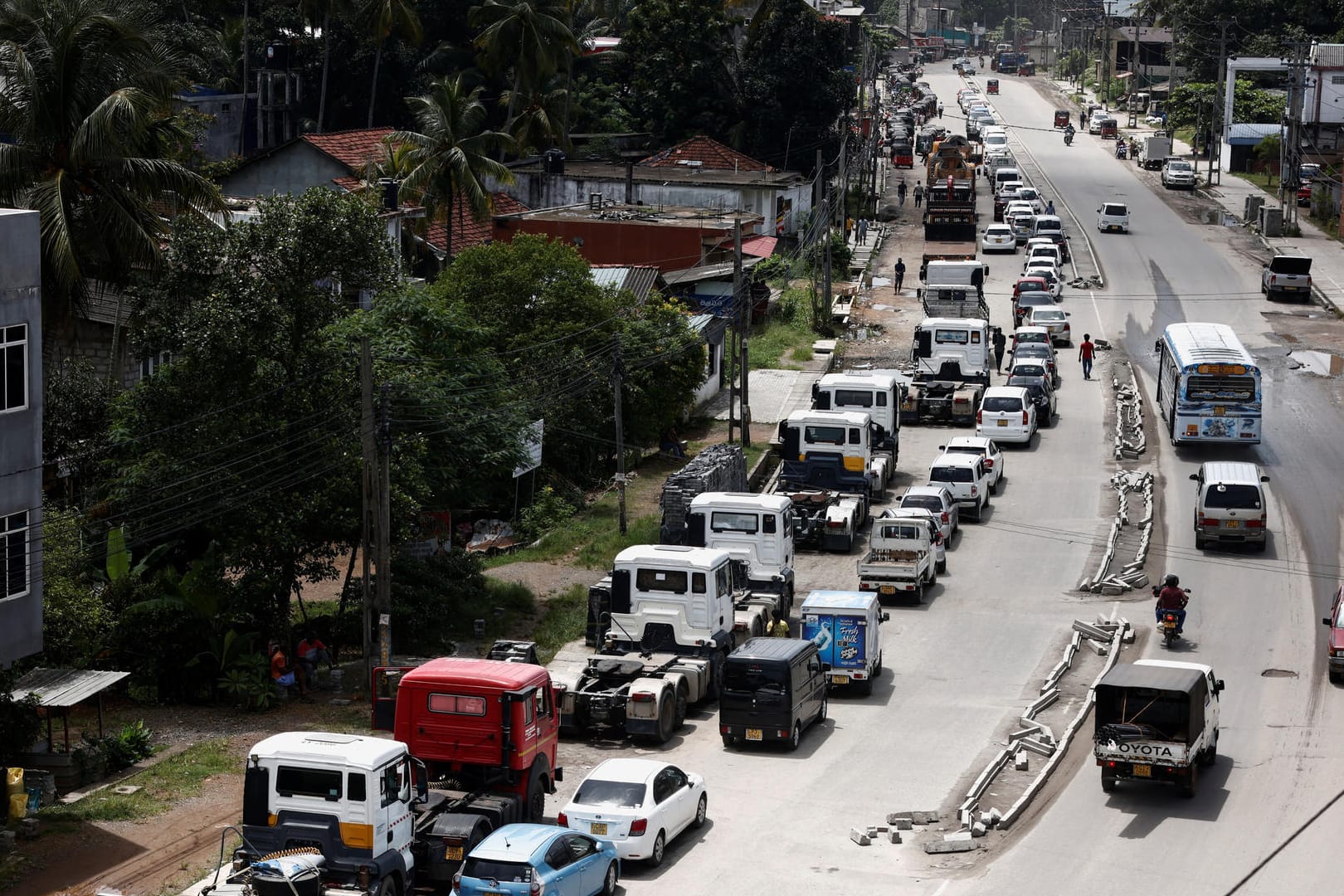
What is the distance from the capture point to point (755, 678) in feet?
94.6

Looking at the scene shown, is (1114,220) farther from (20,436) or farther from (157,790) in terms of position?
(157,790)

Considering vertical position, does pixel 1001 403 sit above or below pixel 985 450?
above

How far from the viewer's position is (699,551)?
33031mm

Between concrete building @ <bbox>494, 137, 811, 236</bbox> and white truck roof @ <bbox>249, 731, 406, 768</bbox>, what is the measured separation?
5806cm

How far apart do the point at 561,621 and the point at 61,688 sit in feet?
39.6

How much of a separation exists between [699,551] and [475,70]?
213 ft

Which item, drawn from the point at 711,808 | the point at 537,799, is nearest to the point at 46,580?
the point at 537,799

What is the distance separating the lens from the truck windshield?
2873 centimetres

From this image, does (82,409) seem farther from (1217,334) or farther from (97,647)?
(1217,334)

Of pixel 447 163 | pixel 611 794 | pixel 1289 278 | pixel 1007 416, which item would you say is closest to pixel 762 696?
pixel 611 794

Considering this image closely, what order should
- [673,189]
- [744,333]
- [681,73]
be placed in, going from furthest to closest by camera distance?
[681,73], [673,189], [744,333]

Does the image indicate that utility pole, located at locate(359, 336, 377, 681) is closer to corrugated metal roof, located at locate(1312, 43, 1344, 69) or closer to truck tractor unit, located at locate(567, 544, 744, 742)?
truck tractor unit, located at locate(567, 544, 744, 742)

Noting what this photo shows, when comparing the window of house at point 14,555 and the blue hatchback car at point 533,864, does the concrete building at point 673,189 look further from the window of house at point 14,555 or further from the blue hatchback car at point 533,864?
the blue hatchback car at point 533,864

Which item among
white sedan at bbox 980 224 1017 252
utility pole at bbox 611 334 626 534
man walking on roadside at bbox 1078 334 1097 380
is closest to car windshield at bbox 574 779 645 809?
utility pole at bbox 611 334 626 534
